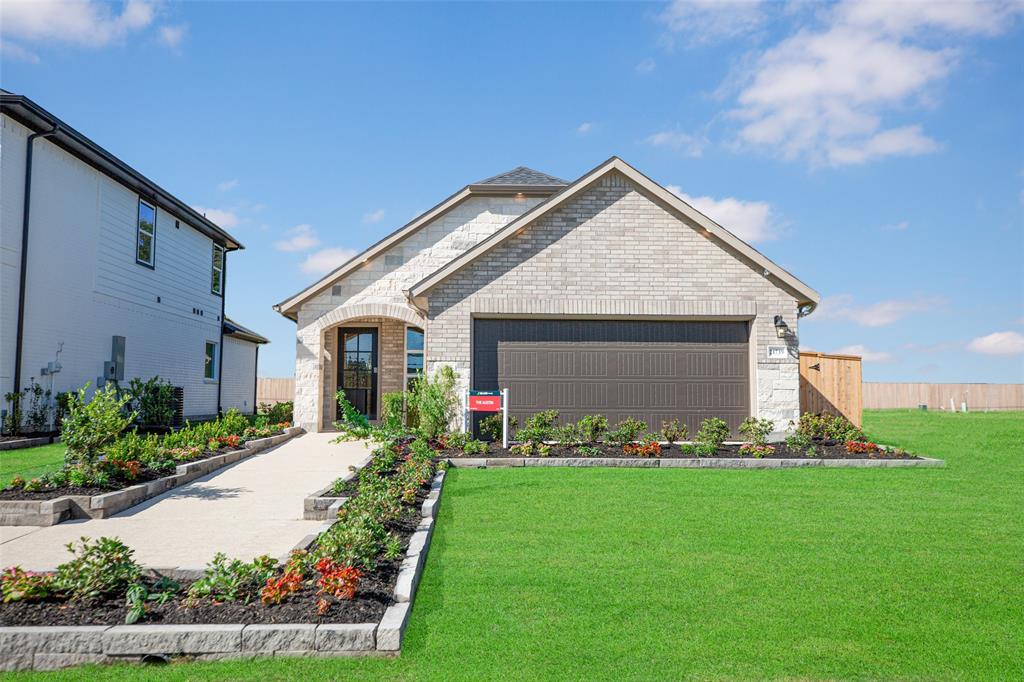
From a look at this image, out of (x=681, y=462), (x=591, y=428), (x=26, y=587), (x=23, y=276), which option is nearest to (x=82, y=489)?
(x=26, y=587)

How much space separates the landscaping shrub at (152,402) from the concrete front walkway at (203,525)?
21.8 feet

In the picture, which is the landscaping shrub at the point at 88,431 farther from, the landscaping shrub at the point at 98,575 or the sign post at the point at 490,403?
the sign post at the point at 490,403

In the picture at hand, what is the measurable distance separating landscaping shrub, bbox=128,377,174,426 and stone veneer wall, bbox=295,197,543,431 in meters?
3.19

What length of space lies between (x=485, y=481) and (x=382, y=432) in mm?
3891

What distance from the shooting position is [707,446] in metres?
11.8

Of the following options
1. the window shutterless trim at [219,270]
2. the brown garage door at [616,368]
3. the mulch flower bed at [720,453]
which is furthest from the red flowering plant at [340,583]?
the window shutterless trim at [219,270]

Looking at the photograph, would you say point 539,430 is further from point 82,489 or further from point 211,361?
point 211,361

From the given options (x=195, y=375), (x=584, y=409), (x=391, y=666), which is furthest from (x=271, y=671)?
(x=195, y=375)

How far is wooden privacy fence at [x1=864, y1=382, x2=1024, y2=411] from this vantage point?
36.2m

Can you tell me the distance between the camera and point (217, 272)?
23.9 m

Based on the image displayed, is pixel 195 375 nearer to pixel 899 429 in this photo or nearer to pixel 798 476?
pixel 798 476

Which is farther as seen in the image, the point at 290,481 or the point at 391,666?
the point at 290,481

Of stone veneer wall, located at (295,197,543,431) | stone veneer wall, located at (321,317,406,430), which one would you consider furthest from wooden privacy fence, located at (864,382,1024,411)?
stone veneer wall, located at (321,317,406,430)

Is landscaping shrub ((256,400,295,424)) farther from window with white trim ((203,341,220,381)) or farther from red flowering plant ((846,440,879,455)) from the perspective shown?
red flowering plant ((846,440,879,455))
